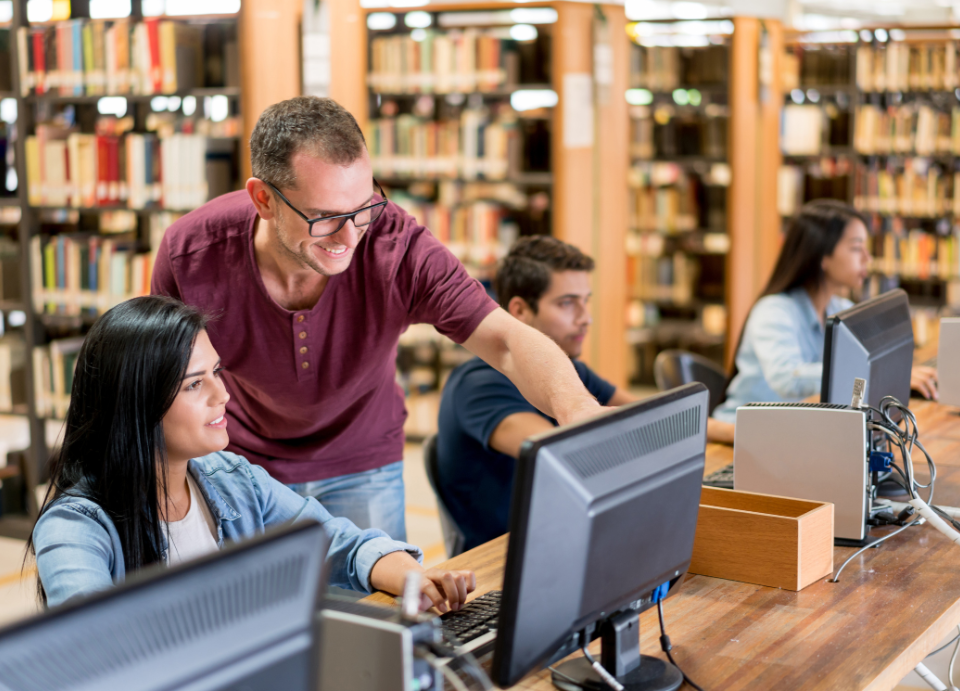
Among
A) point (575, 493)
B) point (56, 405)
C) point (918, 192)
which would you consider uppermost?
point (918, 192)

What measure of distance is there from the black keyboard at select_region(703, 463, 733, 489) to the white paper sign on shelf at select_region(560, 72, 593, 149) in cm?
282

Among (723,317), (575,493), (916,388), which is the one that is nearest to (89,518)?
(575,493)

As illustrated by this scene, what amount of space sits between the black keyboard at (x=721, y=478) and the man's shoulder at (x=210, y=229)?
3.48ft

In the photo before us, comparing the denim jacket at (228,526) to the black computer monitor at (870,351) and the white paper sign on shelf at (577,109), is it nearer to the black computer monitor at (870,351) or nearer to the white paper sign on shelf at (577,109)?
the black computer monitor at (870,351)

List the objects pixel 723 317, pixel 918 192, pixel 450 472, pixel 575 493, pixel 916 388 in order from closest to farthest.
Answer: pixel 575 493, pixel 450 472, pixel 916 388, pixel 918 192, pixel 723 317

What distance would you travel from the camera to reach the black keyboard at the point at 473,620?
1.41 metres

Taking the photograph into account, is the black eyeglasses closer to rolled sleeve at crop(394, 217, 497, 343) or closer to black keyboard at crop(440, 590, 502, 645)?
rolled sleeve at crop(394, 217, 497, 343)

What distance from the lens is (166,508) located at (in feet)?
5.04

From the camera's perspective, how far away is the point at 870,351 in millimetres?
2098

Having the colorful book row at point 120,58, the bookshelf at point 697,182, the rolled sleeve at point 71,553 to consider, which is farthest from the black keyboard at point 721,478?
the bookshelf at point 697,182

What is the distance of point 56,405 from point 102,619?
386 centimetres

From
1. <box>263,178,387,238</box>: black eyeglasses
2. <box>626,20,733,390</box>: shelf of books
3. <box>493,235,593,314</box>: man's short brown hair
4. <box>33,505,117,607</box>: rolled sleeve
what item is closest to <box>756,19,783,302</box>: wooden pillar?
<box>626,20,733,390</box>: shelf of books

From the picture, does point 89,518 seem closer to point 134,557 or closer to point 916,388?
point 134,557

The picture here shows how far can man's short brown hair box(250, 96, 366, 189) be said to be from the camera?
1678mm
